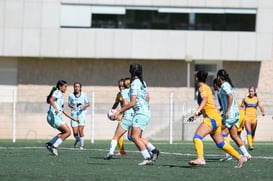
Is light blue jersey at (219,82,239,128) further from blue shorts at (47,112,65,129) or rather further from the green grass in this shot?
blue shorts at (47,112,65,129)

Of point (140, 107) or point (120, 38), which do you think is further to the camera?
point (120, 38)

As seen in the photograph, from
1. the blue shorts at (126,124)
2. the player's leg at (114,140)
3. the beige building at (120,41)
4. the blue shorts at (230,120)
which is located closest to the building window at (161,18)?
the beige building at (120,41)

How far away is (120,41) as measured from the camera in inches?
1837

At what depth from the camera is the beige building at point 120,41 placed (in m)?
46.3

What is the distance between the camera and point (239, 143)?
59.5 ft

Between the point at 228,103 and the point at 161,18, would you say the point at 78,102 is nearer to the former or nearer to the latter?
the point at 228,103

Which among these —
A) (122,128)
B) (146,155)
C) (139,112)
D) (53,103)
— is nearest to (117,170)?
(146,155)

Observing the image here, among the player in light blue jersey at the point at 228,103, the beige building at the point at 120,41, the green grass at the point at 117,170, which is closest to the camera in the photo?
the green grass at the point at 117,170

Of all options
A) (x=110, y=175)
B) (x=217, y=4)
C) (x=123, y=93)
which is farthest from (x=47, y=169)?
(x=217, y=4)

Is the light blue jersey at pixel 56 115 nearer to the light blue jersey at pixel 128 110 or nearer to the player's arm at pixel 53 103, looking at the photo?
the player's arm at pixel 53 103

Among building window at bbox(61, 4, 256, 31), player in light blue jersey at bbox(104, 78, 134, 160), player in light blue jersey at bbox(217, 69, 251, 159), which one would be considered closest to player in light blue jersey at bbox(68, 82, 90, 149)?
player in light blue jersey at bbox(104, 78, 134, 160)

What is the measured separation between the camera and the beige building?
4628cm

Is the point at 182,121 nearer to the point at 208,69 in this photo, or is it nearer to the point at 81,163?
the point at 208,69

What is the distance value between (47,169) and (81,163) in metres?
1.94
